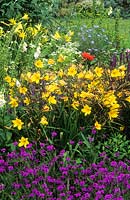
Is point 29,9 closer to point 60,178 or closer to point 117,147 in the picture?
point 117,147

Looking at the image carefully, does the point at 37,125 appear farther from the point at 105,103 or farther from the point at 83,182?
the point at 83,182

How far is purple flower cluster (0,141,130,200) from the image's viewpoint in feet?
11.1

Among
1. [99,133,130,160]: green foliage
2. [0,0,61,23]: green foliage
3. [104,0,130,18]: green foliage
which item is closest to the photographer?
[99,133,130,160]: green foliage

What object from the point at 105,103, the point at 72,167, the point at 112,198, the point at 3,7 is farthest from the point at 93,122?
the point at 3,7

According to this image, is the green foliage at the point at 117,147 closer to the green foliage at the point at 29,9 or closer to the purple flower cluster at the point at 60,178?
the purple flower cluster at the point at 60,178

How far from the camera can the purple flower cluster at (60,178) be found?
339 centimetres

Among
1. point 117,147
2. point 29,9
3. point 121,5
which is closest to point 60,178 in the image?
point 117,147

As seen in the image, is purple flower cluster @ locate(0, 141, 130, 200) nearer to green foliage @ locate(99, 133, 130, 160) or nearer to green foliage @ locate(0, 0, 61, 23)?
green foliage @ locate(99, 133, 130, 160)

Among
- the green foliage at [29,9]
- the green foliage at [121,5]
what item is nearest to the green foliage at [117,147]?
the green foliage at [29,9]

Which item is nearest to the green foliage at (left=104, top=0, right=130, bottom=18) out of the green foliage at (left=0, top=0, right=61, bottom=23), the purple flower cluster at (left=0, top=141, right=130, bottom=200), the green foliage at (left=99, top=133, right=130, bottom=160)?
the green foliage at (left=0, top=0, right=61, bottom=23)

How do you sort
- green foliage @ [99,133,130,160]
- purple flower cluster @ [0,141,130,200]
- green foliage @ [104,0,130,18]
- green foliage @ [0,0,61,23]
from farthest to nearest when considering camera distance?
green foliage @ [104,0,130,18]
green foliage @ [0,0,61,23]
green foliage @ [99,133,130,160]
purple flower cluster @ [0,141,130,200]

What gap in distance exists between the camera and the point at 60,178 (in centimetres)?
369

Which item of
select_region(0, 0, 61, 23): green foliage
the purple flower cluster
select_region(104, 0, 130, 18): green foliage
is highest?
select_region(0, 0, 61, 23): green foliage

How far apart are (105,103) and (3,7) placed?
140 inches
